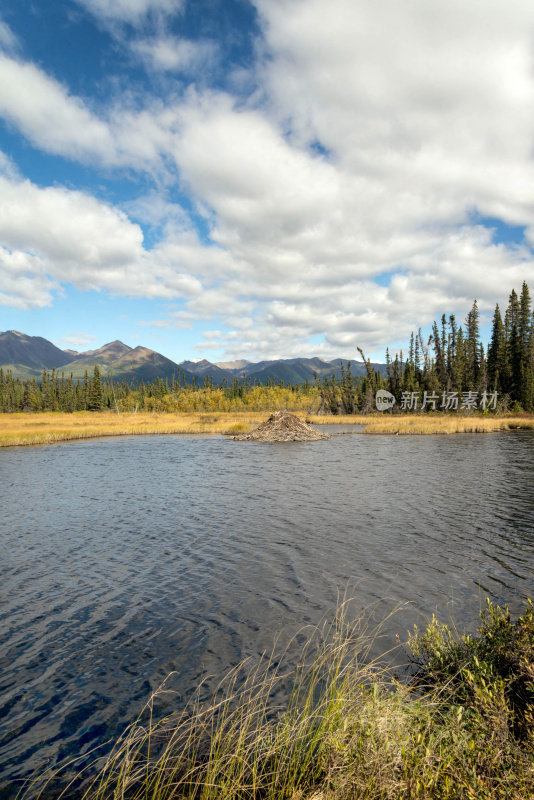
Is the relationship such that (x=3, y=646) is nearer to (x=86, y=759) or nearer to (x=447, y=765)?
(x=86, y=759)

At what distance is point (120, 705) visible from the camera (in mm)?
6953

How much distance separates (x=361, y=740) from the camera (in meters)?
4.88

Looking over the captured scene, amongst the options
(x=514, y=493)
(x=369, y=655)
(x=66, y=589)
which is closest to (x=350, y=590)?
(x=369, y=655)

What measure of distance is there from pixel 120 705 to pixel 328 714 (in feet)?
12.4

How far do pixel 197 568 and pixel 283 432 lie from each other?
42183 millimetres

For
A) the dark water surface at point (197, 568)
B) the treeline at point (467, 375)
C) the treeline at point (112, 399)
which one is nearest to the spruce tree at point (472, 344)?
the treeline at point (467, 375)

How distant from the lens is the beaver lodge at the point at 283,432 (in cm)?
5431

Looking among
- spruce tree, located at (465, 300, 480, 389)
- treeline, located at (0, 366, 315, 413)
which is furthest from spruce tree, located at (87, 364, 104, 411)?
spruce tree, located at (465, 300, 480, 389)

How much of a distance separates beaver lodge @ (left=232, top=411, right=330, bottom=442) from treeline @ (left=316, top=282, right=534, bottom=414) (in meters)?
33.9

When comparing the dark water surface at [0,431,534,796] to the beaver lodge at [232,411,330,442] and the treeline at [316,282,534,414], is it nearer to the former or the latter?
the beaver lodge at [232,411,330,442]

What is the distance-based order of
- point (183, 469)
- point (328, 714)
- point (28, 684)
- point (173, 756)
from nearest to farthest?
point (328, 714)
point (173, 756)
point (28, 684)
point (183, 469)

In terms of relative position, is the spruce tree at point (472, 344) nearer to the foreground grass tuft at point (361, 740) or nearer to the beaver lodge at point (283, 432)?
the beaver lodge at point (283, 432)

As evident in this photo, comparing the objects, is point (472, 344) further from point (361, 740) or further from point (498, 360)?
point (361, 740)

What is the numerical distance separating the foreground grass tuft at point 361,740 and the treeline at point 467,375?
80.1 meters
